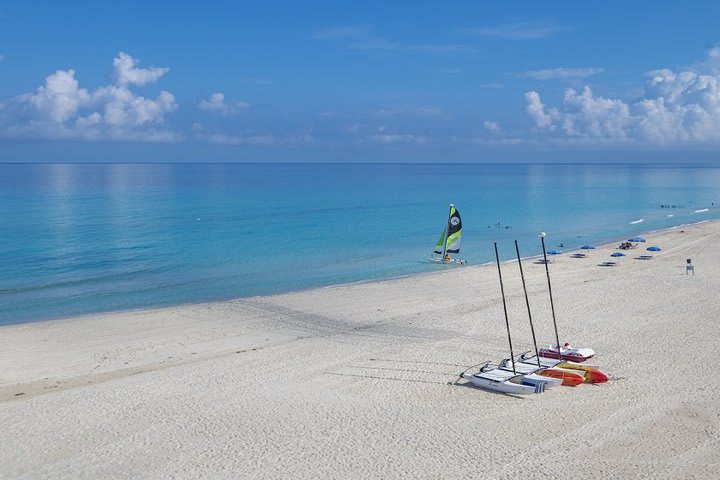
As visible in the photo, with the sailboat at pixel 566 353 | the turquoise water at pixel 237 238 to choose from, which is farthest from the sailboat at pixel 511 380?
the turquoise water at pixel 237 238

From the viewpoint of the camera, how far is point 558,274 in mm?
44344

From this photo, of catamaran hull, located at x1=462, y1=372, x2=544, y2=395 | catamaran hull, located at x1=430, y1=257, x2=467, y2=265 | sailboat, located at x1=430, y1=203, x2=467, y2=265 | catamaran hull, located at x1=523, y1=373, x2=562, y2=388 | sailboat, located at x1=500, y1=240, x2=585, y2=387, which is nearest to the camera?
catamaran hull, located at x1=462, y1=372, x2=544, y2=395

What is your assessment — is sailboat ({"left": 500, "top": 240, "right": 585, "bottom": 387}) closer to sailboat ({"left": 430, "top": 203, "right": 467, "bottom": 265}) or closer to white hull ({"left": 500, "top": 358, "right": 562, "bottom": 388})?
white hull ({"left": 500, "top": 358, "right": 562, "bottom": 388})

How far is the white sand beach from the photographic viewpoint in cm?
1712

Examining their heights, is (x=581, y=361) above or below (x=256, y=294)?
below

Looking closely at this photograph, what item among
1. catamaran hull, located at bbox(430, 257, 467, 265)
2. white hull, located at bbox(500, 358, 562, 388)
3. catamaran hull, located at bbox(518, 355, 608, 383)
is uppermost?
catamaran hull, located at bbox(430, 257, 467, 265)

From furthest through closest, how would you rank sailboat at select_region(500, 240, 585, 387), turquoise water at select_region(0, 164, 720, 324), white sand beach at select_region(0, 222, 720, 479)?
turquoise water at select_region(0, 164, 720, 324), sailboat at select_region(500, 240, 585, 387), white sand beach at select_region(0, 222, 720, 479)

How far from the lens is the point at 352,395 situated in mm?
21641

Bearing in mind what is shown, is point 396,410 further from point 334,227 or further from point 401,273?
point 334,227

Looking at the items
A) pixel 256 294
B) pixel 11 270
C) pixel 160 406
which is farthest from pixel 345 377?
pixel 11 270

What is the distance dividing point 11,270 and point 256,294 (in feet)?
61.0

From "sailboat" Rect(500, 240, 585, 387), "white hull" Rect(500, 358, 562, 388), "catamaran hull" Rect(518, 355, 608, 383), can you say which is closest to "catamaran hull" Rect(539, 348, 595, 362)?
"catamaran hull" Rect(518, 355, 608, 383)

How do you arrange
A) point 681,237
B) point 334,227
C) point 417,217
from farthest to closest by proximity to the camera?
point 417,217 < point 334,227 < point 681,237

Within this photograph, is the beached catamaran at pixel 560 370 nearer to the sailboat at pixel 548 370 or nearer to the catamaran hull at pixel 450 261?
the sailboat at pixel 548 370
